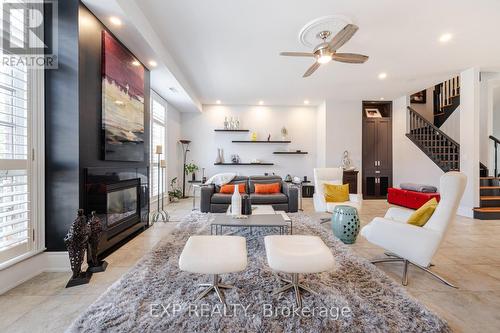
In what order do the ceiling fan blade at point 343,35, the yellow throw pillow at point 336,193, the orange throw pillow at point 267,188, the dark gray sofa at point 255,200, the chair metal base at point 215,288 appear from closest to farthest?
the chair metal base at point 215,288
the ceiling fan blade at point 343,35
the yellow throw pillow at point 336,193
the dark gray sofa at point 255,200
the orange throw pillow at point 267,188

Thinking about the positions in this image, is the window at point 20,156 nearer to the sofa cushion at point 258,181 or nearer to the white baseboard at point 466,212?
the sofa cushion at point 258,181

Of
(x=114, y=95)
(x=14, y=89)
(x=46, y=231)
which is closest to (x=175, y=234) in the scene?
(x=46, y=231)

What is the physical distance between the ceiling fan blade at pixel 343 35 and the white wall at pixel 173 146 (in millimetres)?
4575

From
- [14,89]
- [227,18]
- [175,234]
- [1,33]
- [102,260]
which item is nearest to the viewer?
[1,33]

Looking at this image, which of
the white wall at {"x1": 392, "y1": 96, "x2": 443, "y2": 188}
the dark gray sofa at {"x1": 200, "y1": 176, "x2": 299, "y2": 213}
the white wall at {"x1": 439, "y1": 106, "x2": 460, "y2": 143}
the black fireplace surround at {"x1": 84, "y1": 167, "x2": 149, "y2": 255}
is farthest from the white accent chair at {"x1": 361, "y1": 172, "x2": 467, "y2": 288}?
the white wall at {"x1": 439, "y1": 106, "x2": 460, "y2": 143}

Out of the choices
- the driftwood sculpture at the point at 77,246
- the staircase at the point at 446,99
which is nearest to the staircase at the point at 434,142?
the staircase at the point at 446,99

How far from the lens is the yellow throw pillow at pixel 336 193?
395 centimetres

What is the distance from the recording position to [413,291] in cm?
190

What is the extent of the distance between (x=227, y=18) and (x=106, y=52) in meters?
1.55

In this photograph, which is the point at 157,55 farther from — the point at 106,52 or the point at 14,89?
the point at 14,89

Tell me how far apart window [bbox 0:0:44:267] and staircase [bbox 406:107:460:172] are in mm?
7266

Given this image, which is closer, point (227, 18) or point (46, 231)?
point (46, 231)

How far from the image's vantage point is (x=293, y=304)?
5.41 feet

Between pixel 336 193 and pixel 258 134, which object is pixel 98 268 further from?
pixel 258 134
